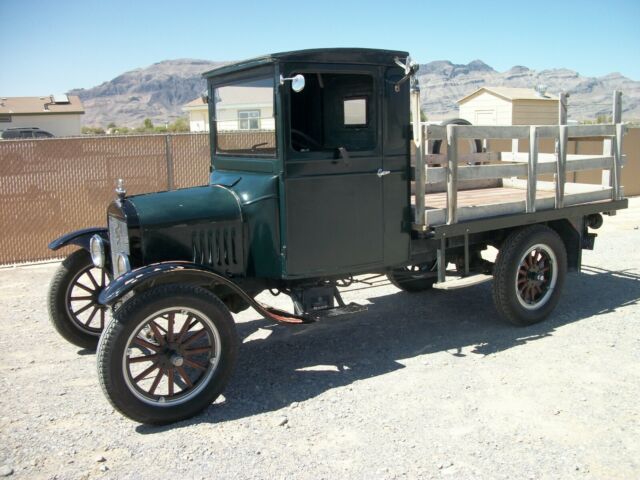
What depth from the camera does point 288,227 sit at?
466cm

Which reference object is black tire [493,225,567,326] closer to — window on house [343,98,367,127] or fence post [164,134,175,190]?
window on house [343,98,367,127]

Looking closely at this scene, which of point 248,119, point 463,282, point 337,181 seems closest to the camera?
point 337,181

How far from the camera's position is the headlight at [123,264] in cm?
433

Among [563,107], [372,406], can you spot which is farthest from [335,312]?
[563,107]

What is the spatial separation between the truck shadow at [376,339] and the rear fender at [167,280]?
Answer: 53 centimetres

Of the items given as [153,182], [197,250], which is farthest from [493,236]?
[153,182]

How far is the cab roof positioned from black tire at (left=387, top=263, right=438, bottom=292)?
1.75 meters

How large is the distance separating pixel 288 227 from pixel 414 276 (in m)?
1.59

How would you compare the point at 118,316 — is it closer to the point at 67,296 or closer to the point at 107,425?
the point at 107,425

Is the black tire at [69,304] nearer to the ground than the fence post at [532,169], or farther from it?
nearer to the ground

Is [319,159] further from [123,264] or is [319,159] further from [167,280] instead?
[123,264]

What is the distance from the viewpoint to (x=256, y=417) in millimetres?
4168

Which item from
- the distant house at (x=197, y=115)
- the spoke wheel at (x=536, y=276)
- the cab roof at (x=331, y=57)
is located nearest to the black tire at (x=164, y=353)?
the cab roof at (x=331, y=57)

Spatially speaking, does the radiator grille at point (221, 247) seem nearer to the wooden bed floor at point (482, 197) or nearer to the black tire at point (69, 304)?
the black tire at point (69, 304)
